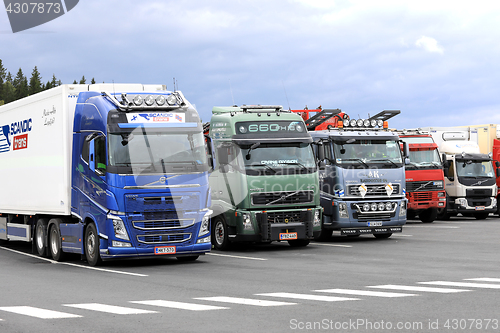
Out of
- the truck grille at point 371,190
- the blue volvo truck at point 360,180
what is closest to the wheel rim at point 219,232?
the blue volvo truck at point 360,180

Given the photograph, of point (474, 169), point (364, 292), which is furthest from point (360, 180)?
point (474, 169)

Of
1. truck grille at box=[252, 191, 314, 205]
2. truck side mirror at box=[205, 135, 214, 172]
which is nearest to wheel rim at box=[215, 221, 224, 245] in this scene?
truck grille at box=[252, 191, 314, 205]

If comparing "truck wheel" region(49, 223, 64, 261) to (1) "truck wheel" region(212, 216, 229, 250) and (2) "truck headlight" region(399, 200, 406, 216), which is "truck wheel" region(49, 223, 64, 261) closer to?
(1) "truck wheel" region(212, 216, 229, 250)

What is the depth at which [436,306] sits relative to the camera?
9.36 metres

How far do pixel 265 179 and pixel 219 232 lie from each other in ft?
7.26

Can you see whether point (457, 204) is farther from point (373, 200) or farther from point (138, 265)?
point (138, 265)

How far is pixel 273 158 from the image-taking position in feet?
60.1

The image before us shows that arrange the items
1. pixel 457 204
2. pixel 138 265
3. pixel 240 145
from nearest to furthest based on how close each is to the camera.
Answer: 1. pixel 138 265
2. pixel 240 145
3. pixel 457 204

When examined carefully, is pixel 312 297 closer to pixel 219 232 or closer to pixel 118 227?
pixel 118 227

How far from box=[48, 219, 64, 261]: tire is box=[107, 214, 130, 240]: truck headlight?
8.86 feet

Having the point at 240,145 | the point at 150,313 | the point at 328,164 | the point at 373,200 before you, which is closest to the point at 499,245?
the point at 373,200

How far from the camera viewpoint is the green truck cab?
18.1m

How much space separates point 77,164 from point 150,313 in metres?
7.32

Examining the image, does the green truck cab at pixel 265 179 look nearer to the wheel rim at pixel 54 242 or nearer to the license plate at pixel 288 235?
the license plate at pixel 288 235
